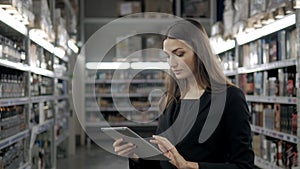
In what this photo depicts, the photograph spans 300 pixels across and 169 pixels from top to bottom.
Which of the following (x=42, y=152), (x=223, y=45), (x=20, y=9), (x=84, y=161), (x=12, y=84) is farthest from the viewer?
(x=84, y=161)

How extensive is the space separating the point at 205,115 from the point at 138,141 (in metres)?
0.27

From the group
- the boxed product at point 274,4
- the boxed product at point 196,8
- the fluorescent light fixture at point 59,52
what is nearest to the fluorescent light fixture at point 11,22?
the fluorescent light fixture at point 59,52

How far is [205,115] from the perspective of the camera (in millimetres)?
1345

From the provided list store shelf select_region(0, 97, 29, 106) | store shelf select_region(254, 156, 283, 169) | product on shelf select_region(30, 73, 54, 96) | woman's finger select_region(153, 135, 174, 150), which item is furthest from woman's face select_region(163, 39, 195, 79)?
product on shelf select_region(30, 73, 54, 96)

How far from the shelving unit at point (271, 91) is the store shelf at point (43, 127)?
7.47 ft

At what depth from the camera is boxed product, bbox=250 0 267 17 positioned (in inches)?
158

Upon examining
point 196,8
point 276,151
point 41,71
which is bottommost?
point 276,151

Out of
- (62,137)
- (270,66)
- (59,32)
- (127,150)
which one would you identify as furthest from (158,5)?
(127,150)

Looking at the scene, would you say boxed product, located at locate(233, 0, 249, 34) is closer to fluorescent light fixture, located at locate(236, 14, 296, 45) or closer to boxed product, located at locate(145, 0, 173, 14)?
fluorescent light fixture, located at locate(236, 14, 296, 45)

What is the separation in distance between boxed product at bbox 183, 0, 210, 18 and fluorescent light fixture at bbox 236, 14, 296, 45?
3406mm

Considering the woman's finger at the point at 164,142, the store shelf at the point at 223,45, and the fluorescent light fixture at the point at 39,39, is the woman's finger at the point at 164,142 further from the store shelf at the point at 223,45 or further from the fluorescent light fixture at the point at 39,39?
the store shelf at the point at 223,45

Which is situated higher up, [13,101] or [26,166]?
[13,101]

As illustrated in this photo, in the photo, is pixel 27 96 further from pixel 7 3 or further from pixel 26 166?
pixel 7 3

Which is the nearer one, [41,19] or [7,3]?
[7,3]
